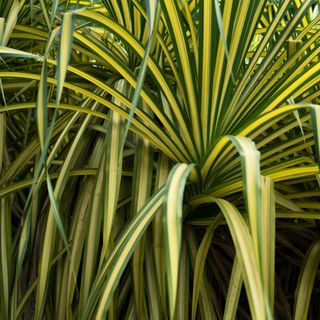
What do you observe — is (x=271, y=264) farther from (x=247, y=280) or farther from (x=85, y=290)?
(x=85, y=290)

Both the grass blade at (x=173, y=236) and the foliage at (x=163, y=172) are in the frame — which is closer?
the grass blade at (x=173, y=236)

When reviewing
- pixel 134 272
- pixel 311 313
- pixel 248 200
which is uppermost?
pixel 248 200

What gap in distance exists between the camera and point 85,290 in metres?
1.01

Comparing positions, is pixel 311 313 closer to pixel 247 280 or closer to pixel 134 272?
pixel 134 272

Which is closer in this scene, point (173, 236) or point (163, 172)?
point (173, 236)

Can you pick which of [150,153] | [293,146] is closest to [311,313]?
[293,146]

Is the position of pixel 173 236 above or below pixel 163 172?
below

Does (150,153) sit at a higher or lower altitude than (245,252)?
higher

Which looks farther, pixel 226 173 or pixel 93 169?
pixel 93 169

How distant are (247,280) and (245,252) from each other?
2.2 inches

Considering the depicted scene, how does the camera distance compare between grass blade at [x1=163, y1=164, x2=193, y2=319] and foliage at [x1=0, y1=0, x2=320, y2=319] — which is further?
foliage at [x1=0, y1=0, x2=320, y2=319]

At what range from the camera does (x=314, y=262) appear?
3.57ft

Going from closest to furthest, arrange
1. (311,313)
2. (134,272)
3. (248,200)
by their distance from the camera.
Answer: (248,200) < (134,272) < (311,313)

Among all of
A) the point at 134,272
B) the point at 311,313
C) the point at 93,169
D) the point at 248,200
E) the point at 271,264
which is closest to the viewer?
the point at 248,200
